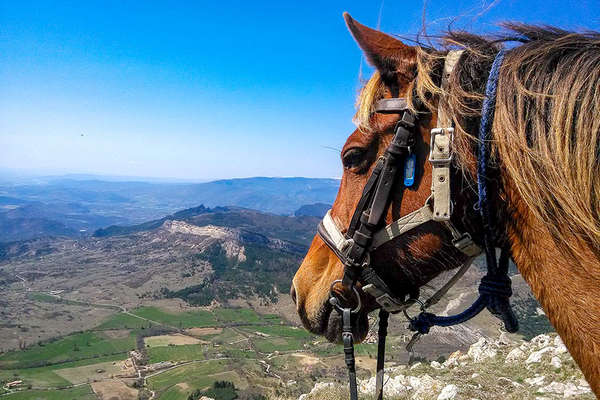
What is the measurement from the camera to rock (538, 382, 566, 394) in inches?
253

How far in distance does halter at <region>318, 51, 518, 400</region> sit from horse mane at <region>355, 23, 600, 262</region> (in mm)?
57

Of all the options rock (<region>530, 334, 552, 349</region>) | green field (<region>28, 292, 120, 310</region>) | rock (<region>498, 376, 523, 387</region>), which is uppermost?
rock (<region>498, 376, 523, 387</region>)

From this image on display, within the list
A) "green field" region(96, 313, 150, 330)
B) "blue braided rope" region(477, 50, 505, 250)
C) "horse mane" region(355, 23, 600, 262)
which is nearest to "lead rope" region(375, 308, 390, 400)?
"blue braided rope" region(477, 50, 505, 250)

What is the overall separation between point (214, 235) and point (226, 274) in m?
35.8

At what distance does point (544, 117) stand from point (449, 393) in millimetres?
6645

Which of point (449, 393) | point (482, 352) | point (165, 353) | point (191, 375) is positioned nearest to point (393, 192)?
point (449, 393)

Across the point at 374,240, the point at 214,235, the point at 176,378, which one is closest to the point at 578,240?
A: the point at 374,240

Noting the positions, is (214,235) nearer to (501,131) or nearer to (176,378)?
(176,378)

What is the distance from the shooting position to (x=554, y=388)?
652 centimetres

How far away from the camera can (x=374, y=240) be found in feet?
6.26

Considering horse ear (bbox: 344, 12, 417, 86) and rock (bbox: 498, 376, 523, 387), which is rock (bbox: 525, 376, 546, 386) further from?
horse ear (bbox: 344, 12, 417, 86)

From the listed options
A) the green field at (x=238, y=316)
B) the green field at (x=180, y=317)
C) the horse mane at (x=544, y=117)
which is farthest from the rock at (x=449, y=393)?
the green field at (x=238, y=316)

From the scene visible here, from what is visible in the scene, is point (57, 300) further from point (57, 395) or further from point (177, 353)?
point (57, 395)

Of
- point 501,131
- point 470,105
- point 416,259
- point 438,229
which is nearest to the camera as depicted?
point 501,131
